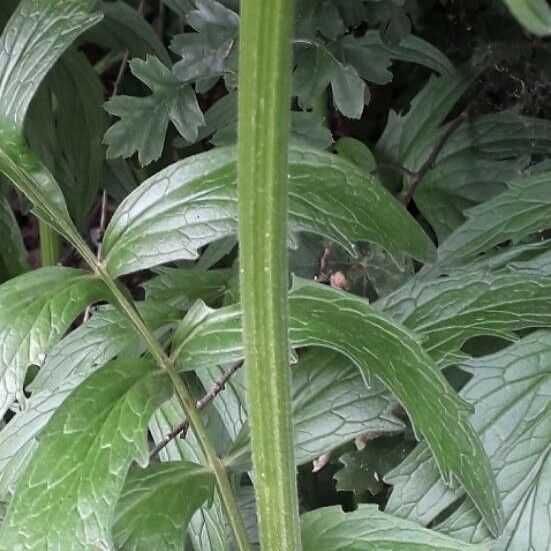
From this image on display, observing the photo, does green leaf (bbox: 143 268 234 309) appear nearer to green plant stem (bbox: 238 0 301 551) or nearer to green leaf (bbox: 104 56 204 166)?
green leaf (bbox: 104 56 204 166)

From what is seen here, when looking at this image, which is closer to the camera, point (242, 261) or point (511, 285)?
point (242, 261)

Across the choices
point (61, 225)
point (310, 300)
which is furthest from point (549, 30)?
point (61, 225)

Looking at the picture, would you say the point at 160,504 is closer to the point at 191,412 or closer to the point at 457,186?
the point at 191,412

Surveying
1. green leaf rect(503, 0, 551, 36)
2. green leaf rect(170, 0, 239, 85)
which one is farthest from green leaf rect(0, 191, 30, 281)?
green leaf rect(503, 0, 551, 36)

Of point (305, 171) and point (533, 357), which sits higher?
point (305, 171)

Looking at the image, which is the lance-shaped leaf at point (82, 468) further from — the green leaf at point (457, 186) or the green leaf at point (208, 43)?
the green leaf at point (457, 186)

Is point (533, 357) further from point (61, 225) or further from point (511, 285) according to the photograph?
point (61, 225)

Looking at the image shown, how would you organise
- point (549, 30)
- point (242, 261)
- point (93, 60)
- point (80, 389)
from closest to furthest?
point (549, 30), point (242, 261), point (80, 389), point (93, 60)
